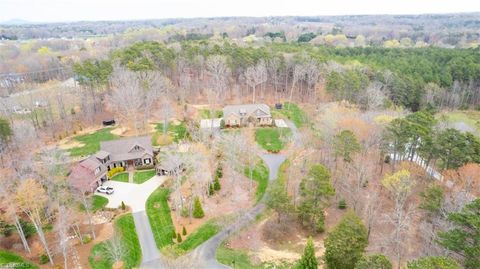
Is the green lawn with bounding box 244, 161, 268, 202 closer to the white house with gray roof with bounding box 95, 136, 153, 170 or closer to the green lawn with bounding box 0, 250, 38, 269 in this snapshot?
the white house with gray roof with bounding box 95, 136, 153, 170

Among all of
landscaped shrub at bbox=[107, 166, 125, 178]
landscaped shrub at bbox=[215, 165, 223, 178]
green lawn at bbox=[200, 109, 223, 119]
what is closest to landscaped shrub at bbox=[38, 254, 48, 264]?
landscaped shrub at bbox=[107, 166, 125, 178]

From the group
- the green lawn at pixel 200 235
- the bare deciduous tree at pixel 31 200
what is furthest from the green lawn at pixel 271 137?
the bare deciduous tree at pixel 31 200

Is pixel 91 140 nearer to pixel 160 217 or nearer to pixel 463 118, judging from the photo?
pixel 160 217

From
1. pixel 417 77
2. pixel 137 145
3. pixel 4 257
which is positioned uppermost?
pixel 417 77

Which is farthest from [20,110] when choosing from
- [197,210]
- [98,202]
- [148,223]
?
[197,210]

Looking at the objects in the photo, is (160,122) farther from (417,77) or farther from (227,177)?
(417,77)

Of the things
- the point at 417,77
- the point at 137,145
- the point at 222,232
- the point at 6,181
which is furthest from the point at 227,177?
the point at 417,77
